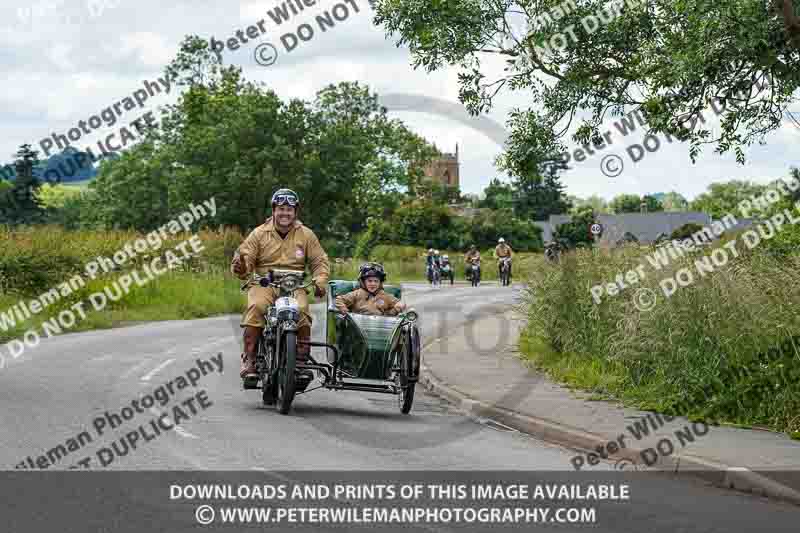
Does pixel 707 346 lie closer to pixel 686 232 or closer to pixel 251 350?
pixel 251 350

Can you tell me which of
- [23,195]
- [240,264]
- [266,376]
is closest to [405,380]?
[266,376]

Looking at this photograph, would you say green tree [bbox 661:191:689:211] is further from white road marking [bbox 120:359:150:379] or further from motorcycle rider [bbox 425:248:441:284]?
white road marking [bbox 120:359:150:379]

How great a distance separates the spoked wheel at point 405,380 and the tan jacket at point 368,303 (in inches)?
31.6

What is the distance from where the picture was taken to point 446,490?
8.16 meters

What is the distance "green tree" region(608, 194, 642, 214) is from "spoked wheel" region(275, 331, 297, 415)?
468 ft

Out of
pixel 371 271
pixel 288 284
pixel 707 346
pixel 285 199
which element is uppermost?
pixel 285 199

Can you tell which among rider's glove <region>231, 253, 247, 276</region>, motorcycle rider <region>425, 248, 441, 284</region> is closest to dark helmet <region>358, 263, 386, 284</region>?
rider's glove <region>231, 253, 247, 276</region>

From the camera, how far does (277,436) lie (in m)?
10.3

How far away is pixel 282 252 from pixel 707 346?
4.76m

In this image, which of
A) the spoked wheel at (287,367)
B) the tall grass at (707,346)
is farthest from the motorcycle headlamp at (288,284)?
the tall grass at (707,346)

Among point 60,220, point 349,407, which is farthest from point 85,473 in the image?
point 60,220

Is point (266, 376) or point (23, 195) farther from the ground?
point (23, 195)

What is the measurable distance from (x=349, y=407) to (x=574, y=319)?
456 cm

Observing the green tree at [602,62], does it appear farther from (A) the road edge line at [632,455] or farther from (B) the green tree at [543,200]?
(B) the green tree at [543,200]
